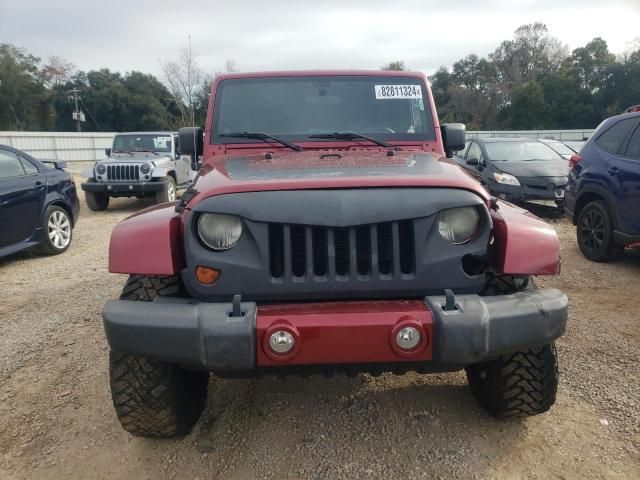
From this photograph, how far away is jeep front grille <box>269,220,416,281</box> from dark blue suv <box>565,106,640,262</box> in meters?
4.19

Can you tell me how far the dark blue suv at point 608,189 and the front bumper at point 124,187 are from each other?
26.0 ft

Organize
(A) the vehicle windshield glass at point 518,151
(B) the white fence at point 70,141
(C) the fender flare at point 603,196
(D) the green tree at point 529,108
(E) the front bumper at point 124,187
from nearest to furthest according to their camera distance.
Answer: (C) the fender flare at point 603,196 < (A) the vehicle windshield glass at point 518,151 < (E) the front bumper at point 124,187 < (B) the white fence at point 70,141 < (D) the green tree at point 529,108

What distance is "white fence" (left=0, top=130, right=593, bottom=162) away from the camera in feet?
79.8

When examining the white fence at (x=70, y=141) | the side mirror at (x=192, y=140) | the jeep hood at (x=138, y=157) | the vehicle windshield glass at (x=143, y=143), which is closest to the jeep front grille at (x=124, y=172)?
the jeep hood at (x=138, y=157)

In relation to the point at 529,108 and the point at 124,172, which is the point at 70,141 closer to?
the point at 124,172

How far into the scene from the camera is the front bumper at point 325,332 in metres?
1.94

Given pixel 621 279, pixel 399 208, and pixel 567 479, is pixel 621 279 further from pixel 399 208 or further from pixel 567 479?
pixel 399 208

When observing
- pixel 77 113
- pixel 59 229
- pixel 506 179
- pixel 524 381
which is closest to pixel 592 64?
pixel 506 179

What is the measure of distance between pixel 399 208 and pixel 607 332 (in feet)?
9.10

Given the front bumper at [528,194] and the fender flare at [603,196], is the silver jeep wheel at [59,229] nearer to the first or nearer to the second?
the fender flare at [603,196]

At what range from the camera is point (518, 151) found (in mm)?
10070

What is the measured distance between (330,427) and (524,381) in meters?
1.04

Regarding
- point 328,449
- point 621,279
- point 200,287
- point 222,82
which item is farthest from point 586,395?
point 222,82

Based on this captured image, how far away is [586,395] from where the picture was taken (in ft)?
9.76
